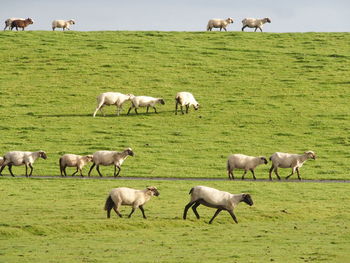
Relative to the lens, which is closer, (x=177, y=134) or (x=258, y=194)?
(x=258, y=194)

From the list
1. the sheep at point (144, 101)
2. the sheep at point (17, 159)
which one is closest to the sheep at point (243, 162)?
the sheep at point (17, 159)

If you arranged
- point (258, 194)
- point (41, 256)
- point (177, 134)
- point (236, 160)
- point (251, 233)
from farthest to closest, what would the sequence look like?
point (177, 134) < point (236, 160) < point (258, 194) < point (251, 233) < point (41, 256)

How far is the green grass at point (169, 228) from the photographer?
24.5m

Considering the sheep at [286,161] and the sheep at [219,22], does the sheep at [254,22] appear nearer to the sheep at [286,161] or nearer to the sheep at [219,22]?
the sheep at [219,22]

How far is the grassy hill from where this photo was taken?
52312mm

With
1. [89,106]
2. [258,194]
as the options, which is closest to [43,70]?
[89,106]

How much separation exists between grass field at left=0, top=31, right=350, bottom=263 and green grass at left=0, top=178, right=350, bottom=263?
73mm

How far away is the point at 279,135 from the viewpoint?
188 ft

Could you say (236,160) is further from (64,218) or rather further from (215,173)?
(64,218)

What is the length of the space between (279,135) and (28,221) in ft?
98.3

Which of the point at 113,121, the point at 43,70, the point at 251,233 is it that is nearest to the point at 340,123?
the point at 113,121

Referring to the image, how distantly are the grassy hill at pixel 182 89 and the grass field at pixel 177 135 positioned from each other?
118 mm

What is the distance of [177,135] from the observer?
56.8 meters

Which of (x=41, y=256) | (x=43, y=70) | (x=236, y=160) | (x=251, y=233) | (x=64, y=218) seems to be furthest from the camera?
(x=43, y=70)
